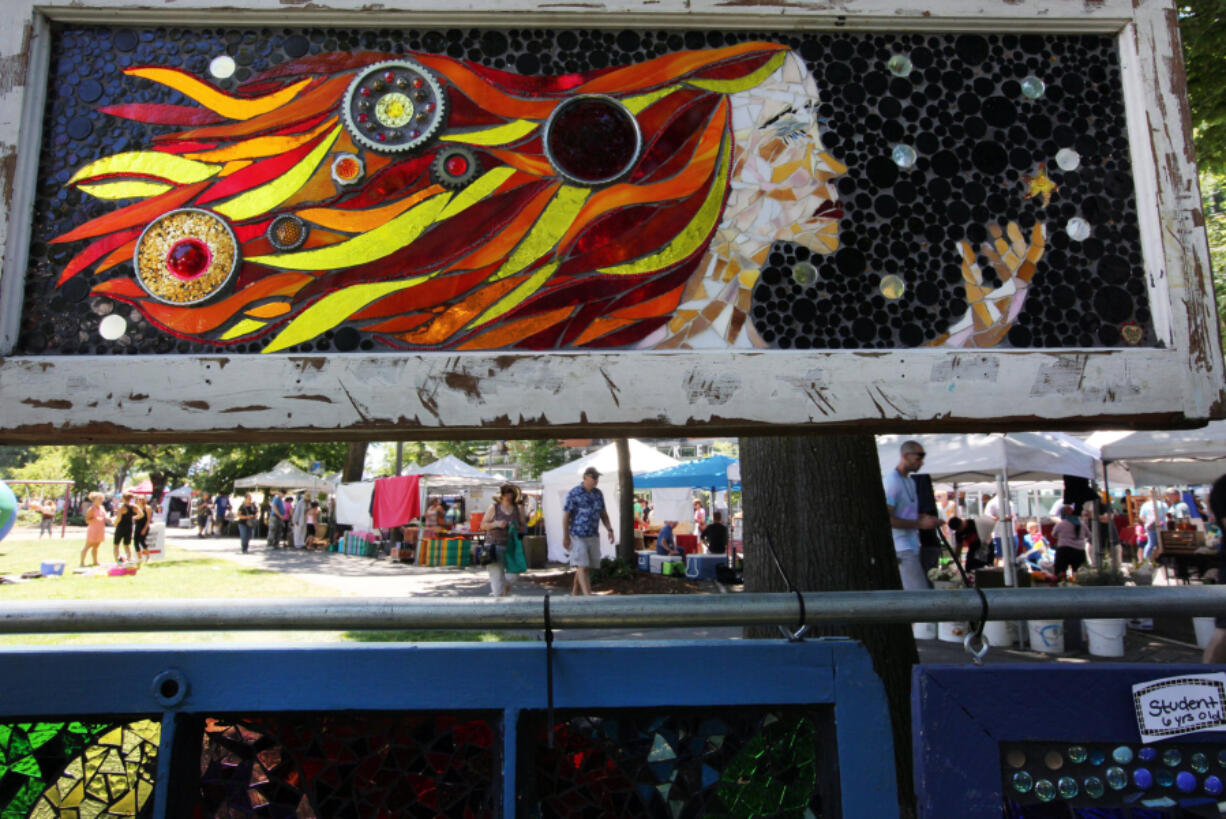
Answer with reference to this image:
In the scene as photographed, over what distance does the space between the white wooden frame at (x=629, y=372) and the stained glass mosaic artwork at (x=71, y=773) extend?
572 mm

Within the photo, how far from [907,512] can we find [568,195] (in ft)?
19.7

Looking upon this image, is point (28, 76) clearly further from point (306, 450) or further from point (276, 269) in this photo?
point (306, 450)

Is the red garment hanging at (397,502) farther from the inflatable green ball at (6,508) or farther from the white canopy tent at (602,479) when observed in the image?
the inflatable green ball at (6,508)

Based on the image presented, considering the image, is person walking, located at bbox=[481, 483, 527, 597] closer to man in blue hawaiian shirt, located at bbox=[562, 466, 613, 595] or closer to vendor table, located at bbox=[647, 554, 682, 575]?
man in blue hawaiian shirt, located at bbox=[562, 466, 613, 595]

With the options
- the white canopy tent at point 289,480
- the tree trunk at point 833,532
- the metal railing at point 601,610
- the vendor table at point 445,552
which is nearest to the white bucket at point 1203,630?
the tree trunk at point 833,532

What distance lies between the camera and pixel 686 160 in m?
1.41

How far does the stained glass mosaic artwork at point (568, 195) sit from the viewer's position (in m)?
1.34

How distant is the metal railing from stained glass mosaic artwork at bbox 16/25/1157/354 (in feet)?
1.49

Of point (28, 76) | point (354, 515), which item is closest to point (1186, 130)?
A: point (28, 76)

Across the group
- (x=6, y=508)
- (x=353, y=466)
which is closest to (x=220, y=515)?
(x=353, y=466)

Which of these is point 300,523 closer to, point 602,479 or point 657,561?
point 602,479

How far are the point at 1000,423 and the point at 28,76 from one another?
70.2 inches

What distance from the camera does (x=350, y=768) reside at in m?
1.45

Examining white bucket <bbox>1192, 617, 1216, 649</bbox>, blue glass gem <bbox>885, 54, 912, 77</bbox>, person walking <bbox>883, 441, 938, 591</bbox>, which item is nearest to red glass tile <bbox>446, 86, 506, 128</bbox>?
blue glass gem <bbox>885, 54, 912, 77</bbox>
